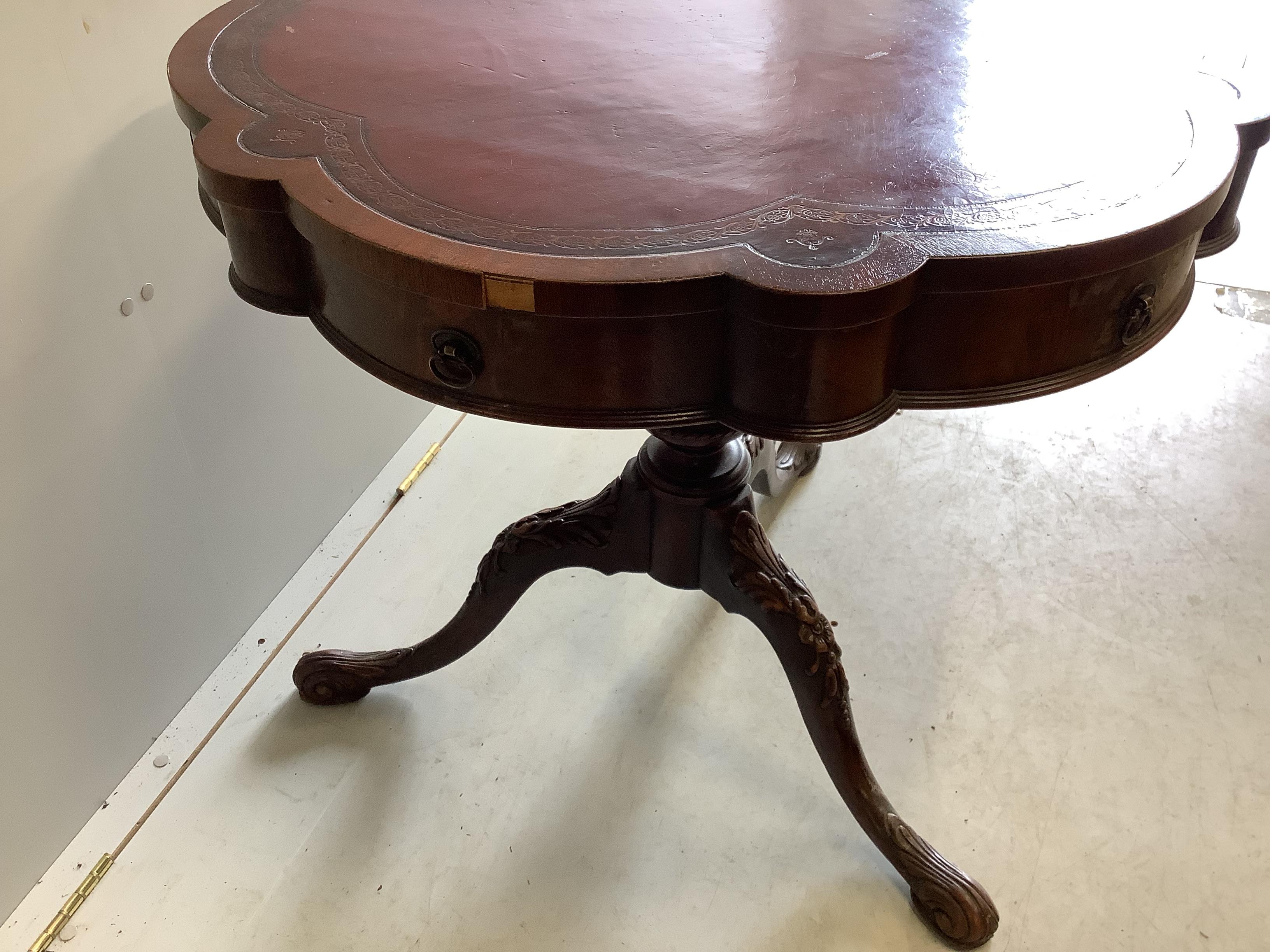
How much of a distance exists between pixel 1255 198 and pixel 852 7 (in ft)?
5.55

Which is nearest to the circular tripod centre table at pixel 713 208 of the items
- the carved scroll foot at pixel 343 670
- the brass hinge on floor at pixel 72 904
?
the carved scroll foot at pixel 343 670

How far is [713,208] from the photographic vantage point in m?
0.60

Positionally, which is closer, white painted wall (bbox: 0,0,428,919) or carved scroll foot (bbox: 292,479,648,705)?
white painted wall (bbox: 0,0,428,919)

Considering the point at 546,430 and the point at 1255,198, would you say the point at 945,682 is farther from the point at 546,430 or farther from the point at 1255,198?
the point at 1255,198

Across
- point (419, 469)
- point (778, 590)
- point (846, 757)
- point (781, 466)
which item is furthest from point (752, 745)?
point (419, 469)

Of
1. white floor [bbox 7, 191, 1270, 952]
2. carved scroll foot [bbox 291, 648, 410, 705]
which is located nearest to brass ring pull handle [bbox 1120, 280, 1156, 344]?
white floor [bbox 7, 191, 1270, 952]

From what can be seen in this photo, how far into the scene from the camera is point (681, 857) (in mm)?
986

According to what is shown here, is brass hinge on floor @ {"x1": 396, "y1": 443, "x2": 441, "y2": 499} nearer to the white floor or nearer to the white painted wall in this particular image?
the white floor

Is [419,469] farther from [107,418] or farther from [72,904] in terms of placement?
[72,904]

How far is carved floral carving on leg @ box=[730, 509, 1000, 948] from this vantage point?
89 centimetres

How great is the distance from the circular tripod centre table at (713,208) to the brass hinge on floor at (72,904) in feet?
2.04

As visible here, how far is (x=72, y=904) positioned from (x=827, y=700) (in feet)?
2.41

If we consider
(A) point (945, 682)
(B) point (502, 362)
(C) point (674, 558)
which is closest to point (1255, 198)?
(A) point (945, 682)

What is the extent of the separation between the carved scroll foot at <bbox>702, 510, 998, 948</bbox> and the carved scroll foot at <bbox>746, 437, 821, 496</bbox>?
0.40m
